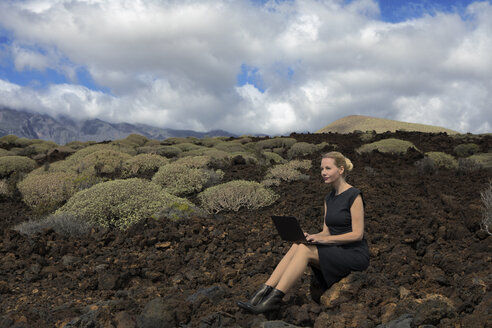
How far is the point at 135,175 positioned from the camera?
40.4ft

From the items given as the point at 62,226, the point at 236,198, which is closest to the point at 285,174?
the point at 236,198

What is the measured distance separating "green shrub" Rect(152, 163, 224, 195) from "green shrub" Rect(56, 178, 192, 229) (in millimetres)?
1446

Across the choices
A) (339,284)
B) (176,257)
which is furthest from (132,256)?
(339,284)

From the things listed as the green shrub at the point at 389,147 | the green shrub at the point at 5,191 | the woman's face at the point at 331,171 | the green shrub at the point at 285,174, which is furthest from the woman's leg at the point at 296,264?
the green shrub at the point at 389,147

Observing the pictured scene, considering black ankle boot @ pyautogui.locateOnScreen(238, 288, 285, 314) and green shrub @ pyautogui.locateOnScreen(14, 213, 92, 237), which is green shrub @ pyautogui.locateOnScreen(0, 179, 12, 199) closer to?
green shrub @ pyautogui.locateOnScreen(14, 213, 92, 237)

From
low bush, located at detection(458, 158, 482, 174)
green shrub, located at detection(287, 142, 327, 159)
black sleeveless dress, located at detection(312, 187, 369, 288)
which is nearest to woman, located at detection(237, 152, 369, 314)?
black sleeveless dress, located at detection(312, 187, 369, 288)

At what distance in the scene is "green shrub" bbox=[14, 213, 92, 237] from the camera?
700cm

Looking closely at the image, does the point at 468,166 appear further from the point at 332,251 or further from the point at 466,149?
the point at 332,251

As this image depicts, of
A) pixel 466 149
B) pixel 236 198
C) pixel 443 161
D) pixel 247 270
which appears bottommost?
pixel 247 270

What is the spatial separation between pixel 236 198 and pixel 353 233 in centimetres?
485

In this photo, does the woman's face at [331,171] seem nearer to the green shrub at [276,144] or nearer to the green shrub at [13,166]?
the green shrub at [13,166]

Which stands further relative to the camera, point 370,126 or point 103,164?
point 370,126

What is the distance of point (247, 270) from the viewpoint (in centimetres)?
520

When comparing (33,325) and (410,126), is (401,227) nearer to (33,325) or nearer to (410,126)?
(33,325)
